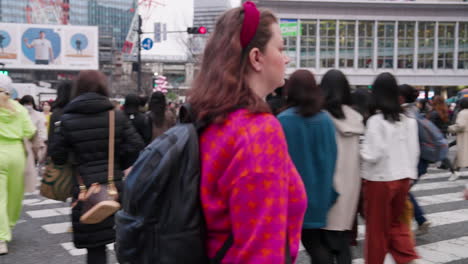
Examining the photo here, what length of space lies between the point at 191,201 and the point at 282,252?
305mm

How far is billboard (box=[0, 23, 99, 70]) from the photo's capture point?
204 feet

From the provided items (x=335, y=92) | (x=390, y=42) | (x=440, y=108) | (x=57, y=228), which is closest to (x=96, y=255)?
(x=335, y=92)

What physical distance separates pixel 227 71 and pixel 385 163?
2821mm

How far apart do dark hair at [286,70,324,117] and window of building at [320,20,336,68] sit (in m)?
53.0

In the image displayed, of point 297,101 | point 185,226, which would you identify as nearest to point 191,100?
point 185,226

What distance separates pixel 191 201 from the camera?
1.45 metres

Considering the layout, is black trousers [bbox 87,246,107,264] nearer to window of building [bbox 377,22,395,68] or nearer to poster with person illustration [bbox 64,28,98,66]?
window of building [bbox 377,22,395,68]

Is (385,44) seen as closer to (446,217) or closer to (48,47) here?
(48,47)

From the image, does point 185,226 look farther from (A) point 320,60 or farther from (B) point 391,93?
(A) point 320,60

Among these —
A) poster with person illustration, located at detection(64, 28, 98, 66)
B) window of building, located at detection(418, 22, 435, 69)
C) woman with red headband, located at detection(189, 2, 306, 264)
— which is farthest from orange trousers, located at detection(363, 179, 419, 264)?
poster with person illustration, located at detection(64, 28, 98, 66)

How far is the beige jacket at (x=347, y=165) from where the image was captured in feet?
12.8

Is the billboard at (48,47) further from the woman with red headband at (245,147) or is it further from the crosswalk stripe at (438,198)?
the woman with red headband at (245,147)

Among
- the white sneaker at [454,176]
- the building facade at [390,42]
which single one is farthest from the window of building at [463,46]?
the white sneaker at [454,176]

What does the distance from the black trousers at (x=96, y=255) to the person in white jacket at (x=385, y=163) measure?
2210 mm
